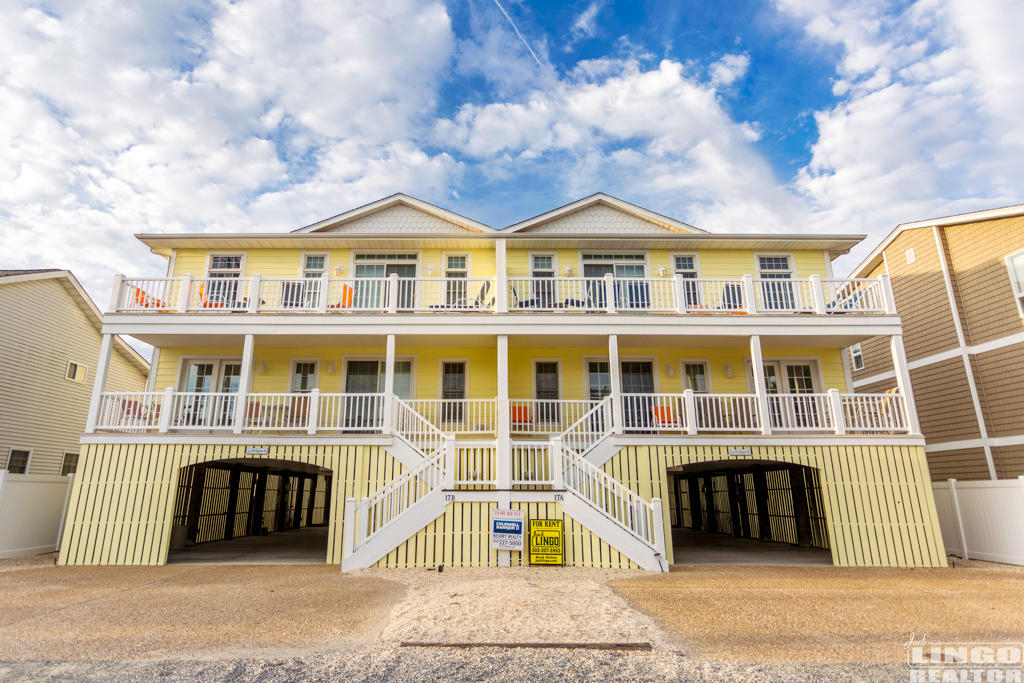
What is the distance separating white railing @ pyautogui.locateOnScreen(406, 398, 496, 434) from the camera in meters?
13.2

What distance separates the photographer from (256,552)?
41.9 feet

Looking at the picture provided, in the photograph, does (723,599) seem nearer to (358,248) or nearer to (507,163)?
(358,248)

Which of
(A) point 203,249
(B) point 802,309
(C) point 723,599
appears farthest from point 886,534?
(A) point 203,249

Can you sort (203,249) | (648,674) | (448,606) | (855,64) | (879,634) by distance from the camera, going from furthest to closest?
(203,249), (855,64), (448,606), (879,634), (648,674)

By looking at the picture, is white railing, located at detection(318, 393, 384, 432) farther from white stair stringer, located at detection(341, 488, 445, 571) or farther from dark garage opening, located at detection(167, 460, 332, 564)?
white stair stringer, located at detection(341, 488, 445, 571)

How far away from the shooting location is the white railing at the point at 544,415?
1298cm

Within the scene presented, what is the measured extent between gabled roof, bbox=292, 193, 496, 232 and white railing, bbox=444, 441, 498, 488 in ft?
22.6

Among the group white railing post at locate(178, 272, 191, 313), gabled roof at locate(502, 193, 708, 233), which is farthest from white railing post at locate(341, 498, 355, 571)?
gabled roof at locate(502, 193, 708, 233)

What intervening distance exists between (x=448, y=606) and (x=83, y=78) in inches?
528

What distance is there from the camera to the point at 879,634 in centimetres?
544

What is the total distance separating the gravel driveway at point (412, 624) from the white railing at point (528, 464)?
1.80 metres

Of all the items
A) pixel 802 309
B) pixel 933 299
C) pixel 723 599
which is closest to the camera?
pixel 723 599

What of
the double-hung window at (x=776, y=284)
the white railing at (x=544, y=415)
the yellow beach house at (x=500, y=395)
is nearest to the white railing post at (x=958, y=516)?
the yellow beach house at (x=500, y=395)

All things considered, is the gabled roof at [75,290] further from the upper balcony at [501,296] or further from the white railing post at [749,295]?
the white railing post at [749,295]
